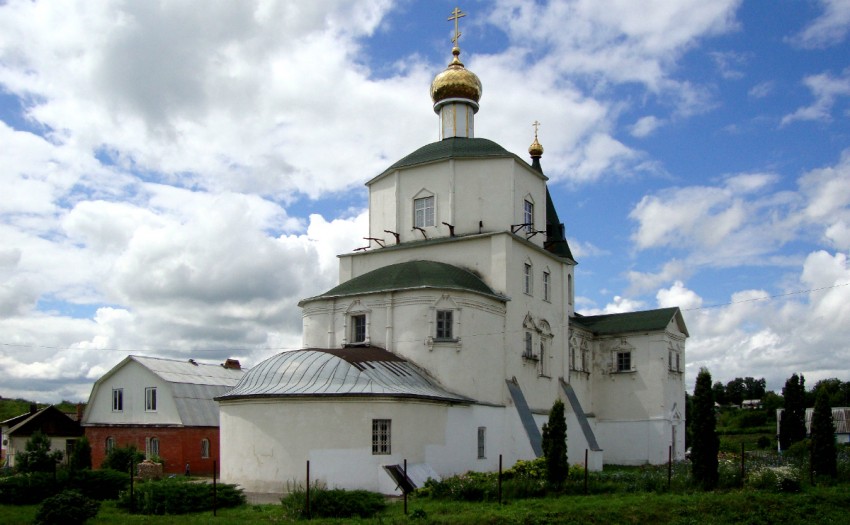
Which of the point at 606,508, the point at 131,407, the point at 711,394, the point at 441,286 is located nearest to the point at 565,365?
the point at 441,286

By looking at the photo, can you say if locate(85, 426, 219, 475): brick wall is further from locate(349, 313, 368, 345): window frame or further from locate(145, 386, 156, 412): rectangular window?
locate(349, 313, 368, 345): window frame

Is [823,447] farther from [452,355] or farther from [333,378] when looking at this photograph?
[333,378]

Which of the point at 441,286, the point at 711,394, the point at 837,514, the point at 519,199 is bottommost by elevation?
the point at 837,514

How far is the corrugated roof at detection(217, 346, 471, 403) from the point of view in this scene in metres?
24.2

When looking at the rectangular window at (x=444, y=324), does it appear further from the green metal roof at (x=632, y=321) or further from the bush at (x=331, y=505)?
the green metal roof at (x=632, y=321)

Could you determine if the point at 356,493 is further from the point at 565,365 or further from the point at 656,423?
the point at 656,423

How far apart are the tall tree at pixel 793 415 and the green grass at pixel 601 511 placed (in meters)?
23.2

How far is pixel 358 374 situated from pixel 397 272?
563cm

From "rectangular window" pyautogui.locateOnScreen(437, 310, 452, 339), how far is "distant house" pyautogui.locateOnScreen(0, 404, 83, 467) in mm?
19230

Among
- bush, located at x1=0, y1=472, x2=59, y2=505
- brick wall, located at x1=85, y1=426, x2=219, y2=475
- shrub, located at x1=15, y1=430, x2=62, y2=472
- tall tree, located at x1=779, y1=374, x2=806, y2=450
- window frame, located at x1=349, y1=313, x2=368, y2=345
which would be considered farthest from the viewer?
tall tree, located at x1=779, y1=374, x2=806, y2=450

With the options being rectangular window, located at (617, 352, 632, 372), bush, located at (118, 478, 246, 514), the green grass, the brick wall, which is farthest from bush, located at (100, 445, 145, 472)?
rectangular window, located at (617, 352, 632, 372)

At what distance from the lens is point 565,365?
113 ft

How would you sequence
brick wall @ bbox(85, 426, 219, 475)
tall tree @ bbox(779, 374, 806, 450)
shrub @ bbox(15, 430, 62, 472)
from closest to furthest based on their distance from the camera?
shrub @ bbox(15, 430, 62, 472)
brick wall @ bbox(85, 426, 219, 475)
tall tree @ bbox(779, 374, 806, 450)

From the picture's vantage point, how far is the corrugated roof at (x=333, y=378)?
24.2 meters
